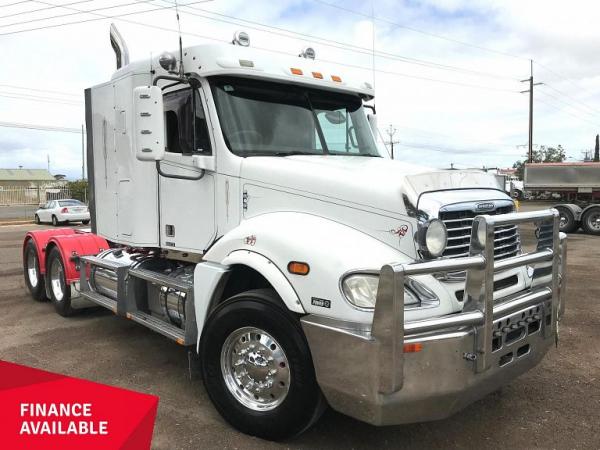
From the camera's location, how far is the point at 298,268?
3225mm

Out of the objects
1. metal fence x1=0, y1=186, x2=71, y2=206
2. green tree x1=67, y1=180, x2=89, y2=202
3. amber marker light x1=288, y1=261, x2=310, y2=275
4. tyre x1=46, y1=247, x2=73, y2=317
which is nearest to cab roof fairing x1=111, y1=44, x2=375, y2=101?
amber marker light x1=288, y1=261, x2=310, y2=275

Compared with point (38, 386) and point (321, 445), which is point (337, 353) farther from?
point (38, 386)

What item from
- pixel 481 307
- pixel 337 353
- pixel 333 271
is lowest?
pixel 337 353

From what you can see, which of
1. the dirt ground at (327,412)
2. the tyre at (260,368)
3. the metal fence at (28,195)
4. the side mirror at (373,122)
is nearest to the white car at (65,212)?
the metal fence at (28,195)

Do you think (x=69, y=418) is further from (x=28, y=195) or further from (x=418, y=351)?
(x=28, y=195)

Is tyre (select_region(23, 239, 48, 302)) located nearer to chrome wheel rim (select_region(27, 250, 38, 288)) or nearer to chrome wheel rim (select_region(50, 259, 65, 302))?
chrome wheel rim (select_region(27, 250, 38, 288))

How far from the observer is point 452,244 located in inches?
132

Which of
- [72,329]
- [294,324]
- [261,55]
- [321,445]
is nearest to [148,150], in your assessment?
[261,55]

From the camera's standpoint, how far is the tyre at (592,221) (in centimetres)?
1930

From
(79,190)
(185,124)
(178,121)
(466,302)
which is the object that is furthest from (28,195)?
(466,302)

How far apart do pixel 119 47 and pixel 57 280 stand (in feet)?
Result: 11.1

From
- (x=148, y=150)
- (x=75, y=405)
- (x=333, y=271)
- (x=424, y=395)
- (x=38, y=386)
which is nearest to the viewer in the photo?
(x=424, y=395)

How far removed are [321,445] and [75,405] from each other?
1.63 m

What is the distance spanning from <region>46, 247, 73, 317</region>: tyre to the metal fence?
39.1 m
